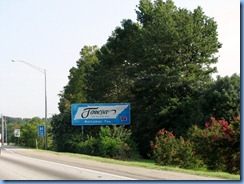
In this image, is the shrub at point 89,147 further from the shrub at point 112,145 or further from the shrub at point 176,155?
the shrub at point 176,155

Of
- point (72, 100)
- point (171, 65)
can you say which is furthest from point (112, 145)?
point (72, 100)

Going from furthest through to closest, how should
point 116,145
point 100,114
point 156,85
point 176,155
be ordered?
point 156,85 < point 100,114 < point 116,145 < point 176,155

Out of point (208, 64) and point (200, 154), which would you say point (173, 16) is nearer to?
point (208, 64)

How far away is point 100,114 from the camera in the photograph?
45.9 metres

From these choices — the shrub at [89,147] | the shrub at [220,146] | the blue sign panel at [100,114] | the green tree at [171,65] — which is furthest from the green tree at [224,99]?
the shrub at [89,147]

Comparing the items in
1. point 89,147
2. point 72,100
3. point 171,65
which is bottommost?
point 89,147

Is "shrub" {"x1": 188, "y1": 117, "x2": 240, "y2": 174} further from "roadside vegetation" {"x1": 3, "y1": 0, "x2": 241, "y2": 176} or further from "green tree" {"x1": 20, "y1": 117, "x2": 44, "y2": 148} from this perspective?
"green tree" {"x1": 20, "y1": 117, "x2": 44, "y2": 148}

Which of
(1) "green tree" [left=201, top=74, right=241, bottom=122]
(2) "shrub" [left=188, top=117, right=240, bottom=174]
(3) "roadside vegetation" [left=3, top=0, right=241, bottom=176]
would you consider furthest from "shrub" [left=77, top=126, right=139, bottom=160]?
(2) "shrub" [left=188, top=117, right=240, bottom=174]

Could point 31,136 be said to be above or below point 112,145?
below

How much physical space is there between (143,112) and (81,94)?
27117 millimetres

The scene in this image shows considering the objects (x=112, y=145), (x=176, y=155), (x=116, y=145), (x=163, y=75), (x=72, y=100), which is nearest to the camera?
(x=176, y=155)

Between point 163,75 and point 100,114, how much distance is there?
7.72 metres

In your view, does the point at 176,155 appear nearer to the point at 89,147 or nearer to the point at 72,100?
the point at 89,147

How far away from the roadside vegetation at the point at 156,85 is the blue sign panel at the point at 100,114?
1.28 meters
